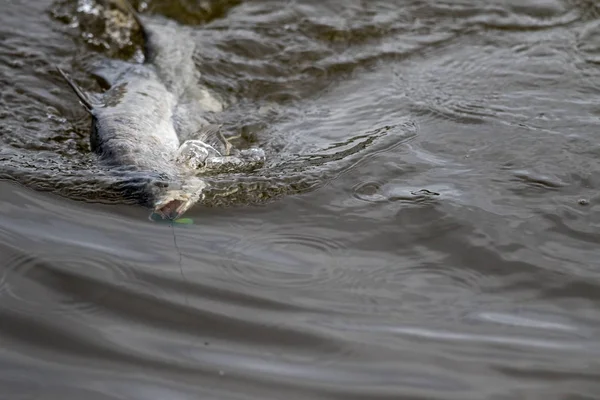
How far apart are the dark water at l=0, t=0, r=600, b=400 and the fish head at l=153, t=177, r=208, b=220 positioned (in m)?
0.08

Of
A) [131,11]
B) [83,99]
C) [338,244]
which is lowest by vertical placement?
[338,244]

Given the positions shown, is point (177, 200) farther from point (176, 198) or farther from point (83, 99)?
point (83, 99)

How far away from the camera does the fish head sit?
3.83m

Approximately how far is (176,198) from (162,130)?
0.94 m

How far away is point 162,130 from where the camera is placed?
15.5ft

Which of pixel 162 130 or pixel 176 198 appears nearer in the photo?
pixel 176 198

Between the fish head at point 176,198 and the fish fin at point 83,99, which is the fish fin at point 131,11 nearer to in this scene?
the fish fin at point 83,99

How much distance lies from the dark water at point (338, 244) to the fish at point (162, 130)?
0.13m

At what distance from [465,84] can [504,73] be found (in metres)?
0.31

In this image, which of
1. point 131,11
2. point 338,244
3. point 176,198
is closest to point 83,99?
point 176,198

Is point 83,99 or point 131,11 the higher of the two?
point 131,11

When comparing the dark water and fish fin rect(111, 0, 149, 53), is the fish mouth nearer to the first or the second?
the dark water

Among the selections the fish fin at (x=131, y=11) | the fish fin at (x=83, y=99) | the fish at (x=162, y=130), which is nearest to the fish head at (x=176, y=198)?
the fish at (x=162, y=130)

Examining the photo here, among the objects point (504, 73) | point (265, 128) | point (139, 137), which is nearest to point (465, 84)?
point (504, 73)
